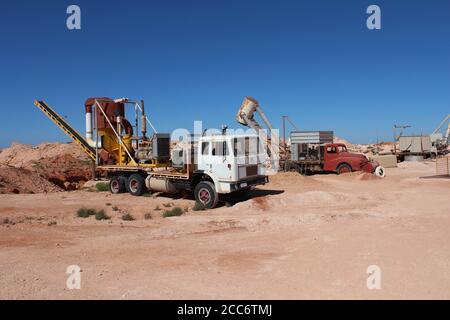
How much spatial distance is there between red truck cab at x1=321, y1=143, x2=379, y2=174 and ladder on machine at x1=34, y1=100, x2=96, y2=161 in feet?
42.6

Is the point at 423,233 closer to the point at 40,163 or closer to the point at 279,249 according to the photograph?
the point at 279,249

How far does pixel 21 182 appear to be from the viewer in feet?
64.0

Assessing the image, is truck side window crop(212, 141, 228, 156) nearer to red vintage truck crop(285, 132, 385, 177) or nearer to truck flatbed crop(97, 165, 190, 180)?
truck flatbed crop(97, 165, 190, 180)

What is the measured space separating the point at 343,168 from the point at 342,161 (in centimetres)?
40

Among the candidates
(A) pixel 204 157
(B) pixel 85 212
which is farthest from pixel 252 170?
(B) pixel 85 212

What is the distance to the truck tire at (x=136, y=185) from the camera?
52.6ft

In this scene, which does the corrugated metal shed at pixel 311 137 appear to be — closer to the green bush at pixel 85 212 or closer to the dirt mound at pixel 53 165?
the dirt mound at pixel 53 165

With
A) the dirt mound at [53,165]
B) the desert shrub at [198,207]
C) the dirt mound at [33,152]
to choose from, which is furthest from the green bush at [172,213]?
the dirt mound at [33,152]

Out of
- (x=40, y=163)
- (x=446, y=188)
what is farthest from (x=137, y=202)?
(x=40, y=163)

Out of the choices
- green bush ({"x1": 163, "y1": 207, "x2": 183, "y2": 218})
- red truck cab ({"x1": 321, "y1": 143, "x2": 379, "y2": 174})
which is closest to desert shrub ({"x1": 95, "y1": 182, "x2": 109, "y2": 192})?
green bush ({"x1": 163, "y1": 207, "x2": 183, "y2": 218})

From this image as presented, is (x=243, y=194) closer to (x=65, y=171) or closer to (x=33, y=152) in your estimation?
(x=65, y=171)

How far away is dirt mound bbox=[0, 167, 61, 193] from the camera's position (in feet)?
61.3

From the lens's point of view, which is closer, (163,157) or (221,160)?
(221,160)

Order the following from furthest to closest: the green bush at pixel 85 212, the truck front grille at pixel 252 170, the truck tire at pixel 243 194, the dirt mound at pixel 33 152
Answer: the dirt mound at pixel 33 152
the truck tire at pixel 243 194
the truck front grille at pixel 252 170
the green bush at pixel 85 212
